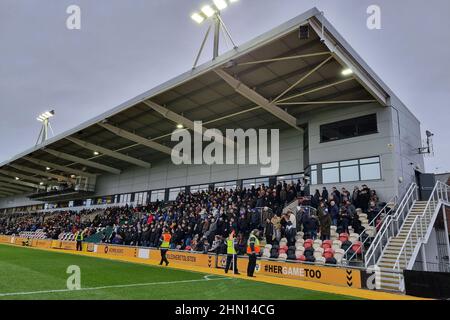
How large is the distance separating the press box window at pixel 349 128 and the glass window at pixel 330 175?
1.98 m

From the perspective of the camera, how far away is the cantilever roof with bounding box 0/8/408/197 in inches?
590

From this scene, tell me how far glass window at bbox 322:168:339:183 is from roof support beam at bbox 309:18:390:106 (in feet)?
15.6

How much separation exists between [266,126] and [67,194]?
33.1 metres

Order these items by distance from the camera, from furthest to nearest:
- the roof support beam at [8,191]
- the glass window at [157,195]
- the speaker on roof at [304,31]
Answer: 1. the roof support beam at [8,191]
2. the glass window at [157,195]
3. the speaker on roof at [304,31]

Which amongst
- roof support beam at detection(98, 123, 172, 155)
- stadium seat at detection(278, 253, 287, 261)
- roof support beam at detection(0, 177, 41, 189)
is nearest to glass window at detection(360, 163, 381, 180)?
stadium seat at detection(278, 253, 287, 261)

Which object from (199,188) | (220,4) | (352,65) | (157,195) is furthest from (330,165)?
(157,195)

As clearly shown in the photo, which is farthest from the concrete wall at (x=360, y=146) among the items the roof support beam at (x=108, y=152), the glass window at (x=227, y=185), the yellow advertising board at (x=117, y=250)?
the roof support beam at (x=108, y=152)

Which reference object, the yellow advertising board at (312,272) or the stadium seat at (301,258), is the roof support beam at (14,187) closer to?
the yellow advertising board at (312,272)

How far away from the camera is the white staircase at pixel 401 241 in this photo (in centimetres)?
1083

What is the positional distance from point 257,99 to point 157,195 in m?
19.9

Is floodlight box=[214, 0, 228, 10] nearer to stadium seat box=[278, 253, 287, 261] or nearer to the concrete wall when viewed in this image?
the concrete wall

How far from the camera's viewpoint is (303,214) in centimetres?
1653
